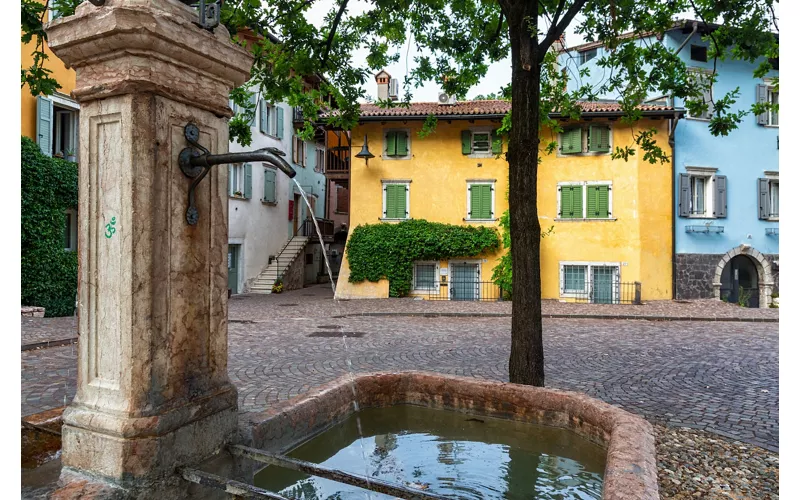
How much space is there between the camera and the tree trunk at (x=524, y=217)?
16.6 ft

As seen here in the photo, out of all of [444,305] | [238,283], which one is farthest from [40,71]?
[238,283]

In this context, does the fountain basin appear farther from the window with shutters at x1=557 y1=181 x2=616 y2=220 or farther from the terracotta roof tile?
the window with shutters at x1=557 y1=181 x2=616 y2=220

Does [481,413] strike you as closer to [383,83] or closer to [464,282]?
[464,282]

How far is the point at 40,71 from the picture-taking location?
5.64 m

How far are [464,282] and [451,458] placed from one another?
17197mm

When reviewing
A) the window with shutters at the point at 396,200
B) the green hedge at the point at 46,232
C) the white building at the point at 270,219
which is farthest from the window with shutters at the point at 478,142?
the green hedge at the point at 46,232

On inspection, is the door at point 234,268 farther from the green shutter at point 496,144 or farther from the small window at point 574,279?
the small window at point 574,279

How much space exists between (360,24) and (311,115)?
1.54m

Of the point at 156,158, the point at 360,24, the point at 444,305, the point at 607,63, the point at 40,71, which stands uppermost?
the point at 360,24

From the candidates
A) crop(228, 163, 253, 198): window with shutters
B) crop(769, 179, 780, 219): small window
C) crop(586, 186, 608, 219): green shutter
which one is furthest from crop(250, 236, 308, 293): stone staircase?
crop(769, 179, 780, 219): small window

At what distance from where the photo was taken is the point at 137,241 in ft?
7.57

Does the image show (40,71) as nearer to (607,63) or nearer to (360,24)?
(360,24)

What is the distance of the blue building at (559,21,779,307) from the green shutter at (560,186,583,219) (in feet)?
11.6

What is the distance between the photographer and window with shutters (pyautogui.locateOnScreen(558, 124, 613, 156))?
66.1 feet
